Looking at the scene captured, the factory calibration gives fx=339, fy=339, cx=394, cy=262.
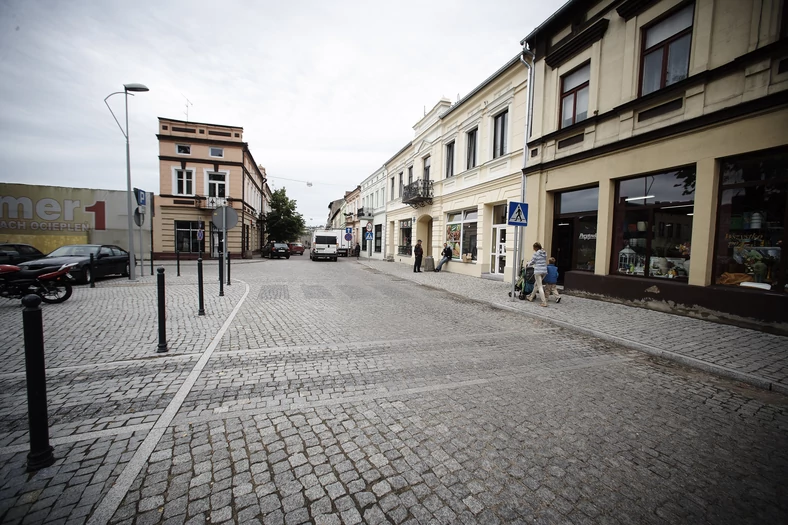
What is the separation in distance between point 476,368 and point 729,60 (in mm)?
8272

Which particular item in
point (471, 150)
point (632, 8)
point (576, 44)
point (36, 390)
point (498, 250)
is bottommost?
point (36, 390)

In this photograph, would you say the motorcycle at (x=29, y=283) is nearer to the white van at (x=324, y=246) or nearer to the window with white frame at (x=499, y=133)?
the window with white frame at (x=499, y=133)

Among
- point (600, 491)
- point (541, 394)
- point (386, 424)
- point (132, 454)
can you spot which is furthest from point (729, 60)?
point (132, 454)

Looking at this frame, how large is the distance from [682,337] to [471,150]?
43.1 feet

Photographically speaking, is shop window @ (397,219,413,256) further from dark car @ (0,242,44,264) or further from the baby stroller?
dark car @ (0,242,44,264)

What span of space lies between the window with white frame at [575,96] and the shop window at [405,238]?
13.9 meters

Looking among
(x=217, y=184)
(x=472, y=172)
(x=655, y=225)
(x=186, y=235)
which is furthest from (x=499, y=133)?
(x=186, y=235)

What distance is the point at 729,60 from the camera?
6867mm

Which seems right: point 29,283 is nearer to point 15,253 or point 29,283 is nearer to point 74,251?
point 74,251

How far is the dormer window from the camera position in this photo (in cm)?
782

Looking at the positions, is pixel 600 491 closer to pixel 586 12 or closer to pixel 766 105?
pixel 766 105

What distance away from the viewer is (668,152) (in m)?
7.96

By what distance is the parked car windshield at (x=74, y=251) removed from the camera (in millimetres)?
11867

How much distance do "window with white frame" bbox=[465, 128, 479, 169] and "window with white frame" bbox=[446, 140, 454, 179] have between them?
5.24 ft
